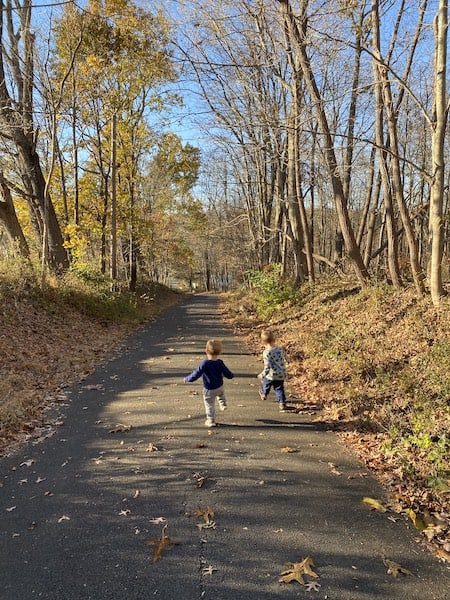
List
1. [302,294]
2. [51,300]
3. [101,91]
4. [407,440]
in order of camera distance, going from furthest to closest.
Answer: [101,91]
[302,294]
[51,300]
[407,440]

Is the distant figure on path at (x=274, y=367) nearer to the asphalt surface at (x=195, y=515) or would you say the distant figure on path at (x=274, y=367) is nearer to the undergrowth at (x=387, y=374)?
the asphalt surface at (x=195, y=515)

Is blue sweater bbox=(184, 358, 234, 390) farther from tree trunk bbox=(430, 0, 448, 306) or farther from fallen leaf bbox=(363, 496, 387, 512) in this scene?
tree trunk bbox=(430, 0, 448, 306)

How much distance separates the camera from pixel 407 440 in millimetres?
5121

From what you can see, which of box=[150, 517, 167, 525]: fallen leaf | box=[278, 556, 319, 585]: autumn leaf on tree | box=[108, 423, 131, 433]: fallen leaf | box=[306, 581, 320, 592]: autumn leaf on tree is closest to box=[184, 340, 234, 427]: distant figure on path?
box=[108, 423, 131, 433]: fallen leaf

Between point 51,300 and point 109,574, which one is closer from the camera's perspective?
point 109,574

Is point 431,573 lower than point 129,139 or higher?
lower

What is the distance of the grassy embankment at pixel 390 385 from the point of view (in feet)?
14.7

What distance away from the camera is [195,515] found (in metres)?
3.99

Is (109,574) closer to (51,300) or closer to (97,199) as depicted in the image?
(51,300)

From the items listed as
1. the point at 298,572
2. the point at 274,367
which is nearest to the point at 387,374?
the point at 274,367

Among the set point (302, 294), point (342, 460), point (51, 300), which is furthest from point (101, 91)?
point (342, 460)

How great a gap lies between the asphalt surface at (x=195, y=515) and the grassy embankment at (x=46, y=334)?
849 millimetres

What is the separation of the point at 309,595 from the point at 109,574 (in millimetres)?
1465

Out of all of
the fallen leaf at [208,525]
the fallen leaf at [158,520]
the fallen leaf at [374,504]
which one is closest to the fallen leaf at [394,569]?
the fallen leaf at [374,504]
